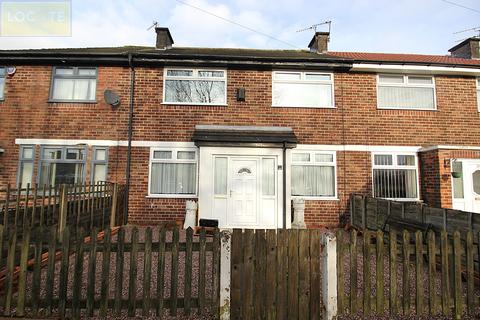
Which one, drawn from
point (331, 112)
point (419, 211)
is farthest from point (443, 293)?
point (331, 112)

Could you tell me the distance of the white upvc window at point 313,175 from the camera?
908cm

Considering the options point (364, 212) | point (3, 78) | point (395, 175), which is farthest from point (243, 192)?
point (3, 78)

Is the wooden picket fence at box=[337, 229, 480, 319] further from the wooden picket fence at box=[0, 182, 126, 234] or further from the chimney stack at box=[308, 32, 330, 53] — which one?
the chimney stack at box=[308, 32, 330, 53]

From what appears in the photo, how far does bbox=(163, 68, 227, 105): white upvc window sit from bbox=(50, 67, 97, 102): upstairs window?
2.37 m

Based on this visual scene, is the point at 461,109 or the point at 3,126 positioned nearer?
the point at 3,126

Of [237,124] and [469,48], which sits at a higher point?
[469,48]

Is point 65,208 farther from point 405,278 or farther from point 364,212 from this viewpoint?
point 364,212

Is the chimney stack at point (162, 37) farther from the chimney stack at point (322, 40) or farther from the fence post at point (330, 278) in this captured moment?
the fence post at point (330, 278)

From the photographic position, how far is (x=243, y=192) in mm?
8359

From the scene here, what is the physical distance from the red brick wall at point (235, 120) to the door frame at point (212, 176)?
101cm

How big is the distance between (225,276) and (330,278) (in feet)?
3.96

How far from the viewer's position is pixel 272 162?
332 inches

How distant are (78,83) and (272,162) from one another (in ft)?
22.2

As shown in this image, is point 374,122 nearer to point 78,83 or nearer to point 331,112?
point 331,112
